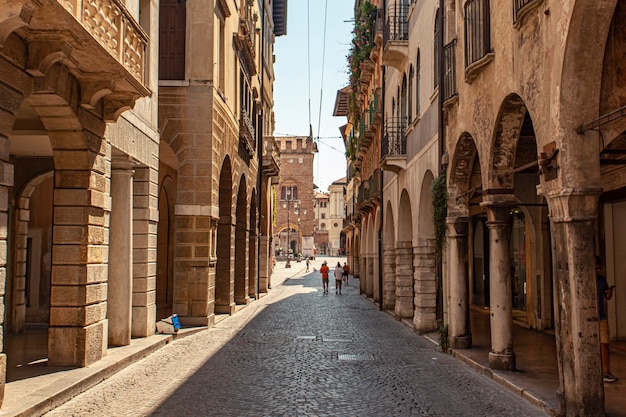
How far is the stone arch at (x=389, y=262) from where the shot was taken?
2339 centimetres

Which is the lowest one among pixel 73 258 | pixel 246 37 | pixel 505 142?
pixel 73 258

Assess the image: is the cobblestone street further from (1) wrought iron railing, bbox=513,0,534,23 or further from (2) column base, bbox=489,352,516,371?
(1) wrought iron railing, bbox=513,0,534,23

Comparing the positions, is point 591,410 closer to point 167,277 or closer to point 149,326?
point 149,326

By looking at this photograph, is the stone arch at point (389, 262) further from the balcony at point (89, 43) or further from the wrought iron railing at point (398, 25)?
the balcony at point (89, 43)

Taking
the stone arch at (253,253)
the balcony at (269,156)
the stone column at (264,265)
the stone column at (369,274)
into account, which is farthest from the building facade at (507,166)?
the stone column at (264,265)

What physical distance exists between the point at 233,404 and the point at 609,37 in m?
6.78

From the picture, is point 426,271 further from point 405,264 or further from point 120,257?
point 120,257

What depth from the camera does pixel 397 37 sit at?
806 inches

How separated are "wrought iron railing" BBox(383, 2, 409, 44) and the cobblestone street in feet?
29.6

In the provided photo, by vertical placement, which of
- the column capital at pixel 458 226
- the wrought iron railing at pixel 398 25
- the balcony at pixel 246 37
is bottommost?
the column capital at pixel 458 226

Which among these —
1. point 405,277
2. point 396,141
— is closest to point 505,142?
point 405,277

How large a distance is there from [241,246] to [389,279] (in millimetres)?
6143

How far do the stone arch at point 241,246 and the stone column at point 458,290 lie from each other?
44.7 feet

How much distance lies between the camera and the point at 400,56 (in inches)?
813
